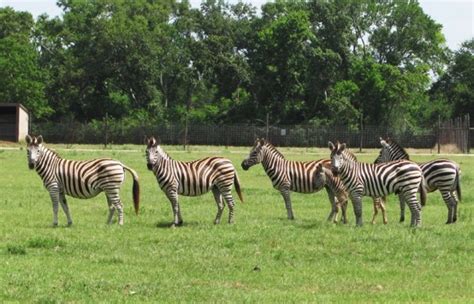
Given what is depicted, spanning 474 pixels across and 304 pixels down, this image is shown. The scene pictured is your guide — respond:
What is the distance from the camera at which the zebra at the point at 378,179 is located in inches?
645

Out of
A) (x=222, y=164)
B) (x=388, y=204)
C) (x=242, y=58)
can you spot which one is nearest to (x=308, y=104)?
(x=242, y=58)

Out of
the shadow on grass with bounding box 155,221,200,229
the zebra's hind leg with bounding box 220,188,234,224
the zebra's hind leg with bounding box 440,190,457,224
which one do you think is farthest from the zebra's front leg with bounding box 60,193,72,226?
the zebra's hind leg with bounding box 440,190,457,224

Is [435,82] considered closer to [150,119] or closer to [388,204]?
[150,119]

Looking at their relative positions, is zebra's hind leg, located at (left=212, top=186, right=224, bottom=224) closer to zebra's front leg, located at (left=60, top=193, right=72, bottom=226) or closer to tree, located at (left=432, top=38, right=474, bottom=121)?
zebra's front leg, located at (left=60, top=193, right=72, bottom=226)

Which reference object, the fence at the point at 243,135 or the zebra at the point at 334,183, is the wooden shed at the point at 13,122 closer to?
the fence at the point at 243,135

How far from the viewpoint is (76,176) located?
16781 millimetres

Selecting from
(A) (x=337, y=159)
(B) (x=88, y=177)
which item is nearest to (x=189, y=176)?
(B) (x=88, y=177)

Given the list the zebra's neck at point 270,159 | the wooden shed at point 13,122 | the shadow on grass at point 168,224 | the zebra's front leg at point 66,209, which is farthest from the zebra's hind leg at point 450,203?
the wooden shed at point 13,122

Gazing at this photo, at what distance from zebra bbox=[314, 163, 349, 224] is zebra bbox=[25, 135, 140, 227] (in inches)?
169

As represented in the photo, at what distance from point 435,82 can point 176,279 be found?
296 feet

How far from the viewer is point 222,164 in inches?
689

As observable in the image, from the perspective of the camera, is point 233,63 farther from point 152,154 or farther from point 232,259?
point 232,259

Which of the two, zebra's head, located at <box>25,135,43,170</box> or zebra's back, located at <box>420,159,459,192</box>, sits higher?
zebra's head, located at <box>25,135,43,170</box>

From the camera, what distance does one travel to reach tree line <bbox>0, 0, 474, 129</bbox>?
7638cm
